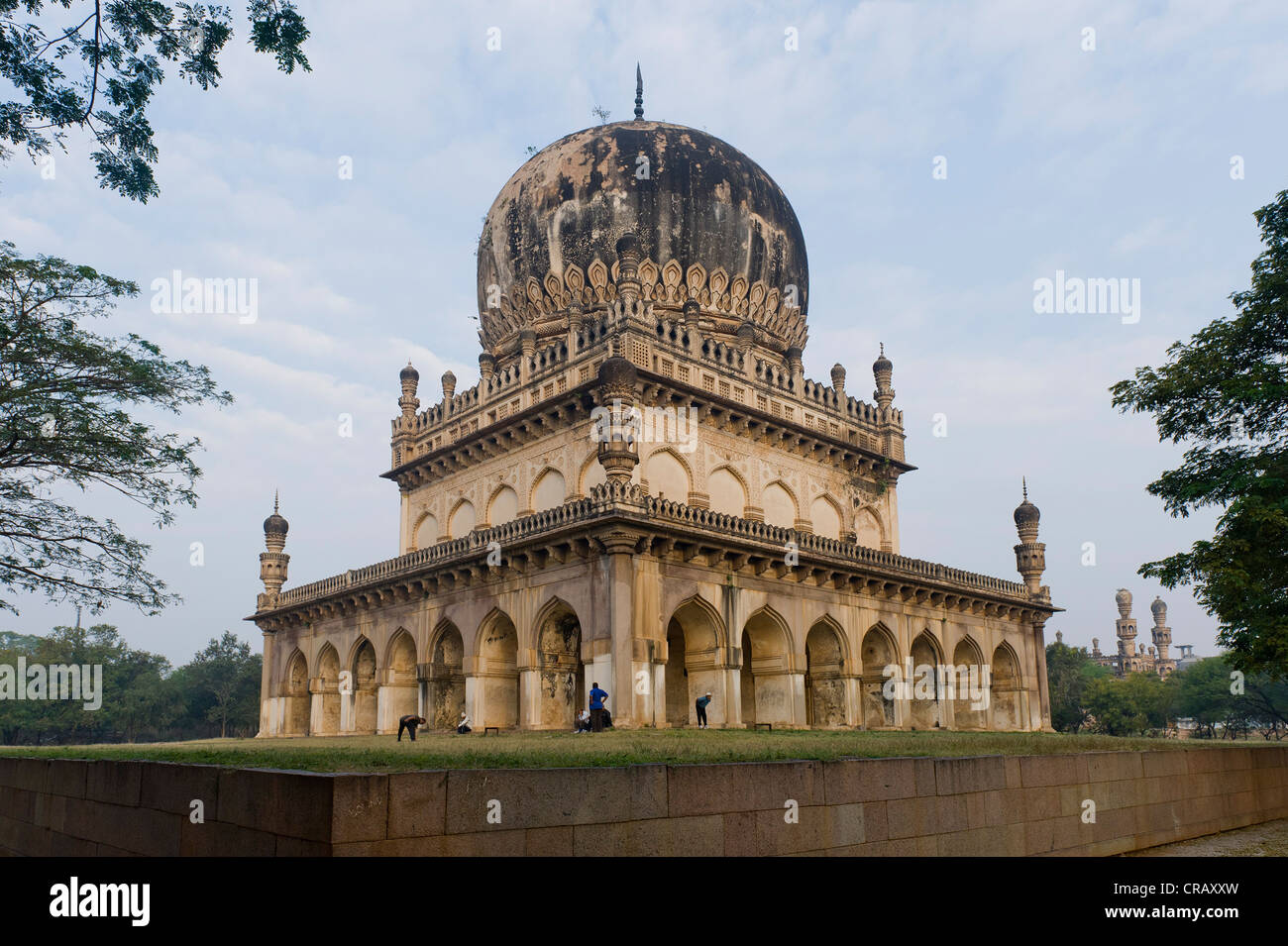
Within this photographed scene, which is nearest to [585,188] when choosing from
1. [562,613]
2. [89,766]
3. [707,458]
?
[707,458]

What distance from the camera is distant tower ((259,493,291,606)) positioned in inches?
1378

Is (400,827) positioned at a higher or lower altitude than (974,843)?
higher

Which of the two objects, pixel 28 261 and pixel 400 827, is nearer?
pixel 400 827

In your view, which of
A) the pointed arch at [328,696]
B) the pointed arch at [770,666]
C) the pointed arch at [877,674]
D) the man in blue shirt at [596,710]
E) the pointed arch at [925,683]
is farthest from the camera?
the pointed arch at [328,696]

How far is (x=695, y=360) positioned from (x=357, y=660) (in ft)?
44.4

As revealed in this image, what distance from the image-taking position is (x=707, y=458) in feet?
88.3

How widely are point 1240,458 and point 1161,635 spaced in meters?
93.6

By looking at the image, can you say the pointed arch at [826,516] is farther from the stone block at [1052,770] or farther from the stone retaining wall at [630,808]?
the stone block at [1052,770]

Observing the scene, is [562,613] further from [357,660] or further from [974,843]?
[974,843]

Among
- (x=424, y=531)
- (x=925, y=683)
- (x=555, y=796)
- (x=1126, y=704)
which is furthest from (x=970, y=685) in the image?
(x=1126, y=704)

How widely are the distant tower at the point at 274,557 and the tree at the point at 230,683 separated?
23.8m

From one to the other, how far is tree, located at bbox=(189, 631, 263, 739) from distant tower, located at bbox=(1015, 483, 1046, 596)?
134ft

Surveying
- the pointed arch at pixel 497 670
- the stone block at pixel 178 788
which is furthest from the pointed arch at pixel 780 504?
the stone block at pixel 178 788

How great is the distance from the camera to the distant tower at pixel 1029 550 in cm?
3362
